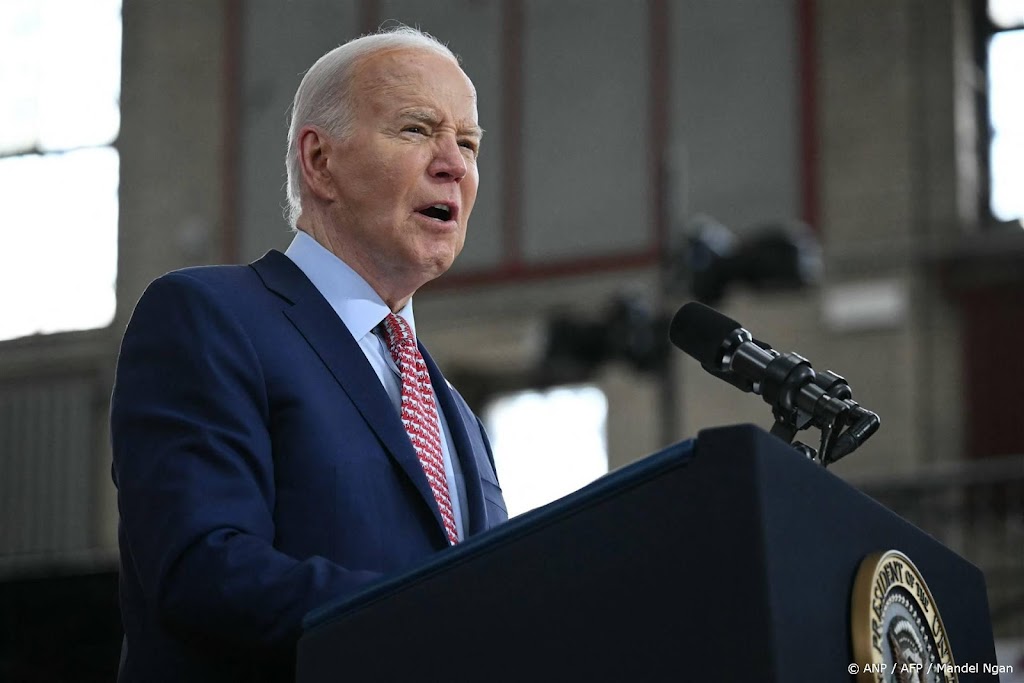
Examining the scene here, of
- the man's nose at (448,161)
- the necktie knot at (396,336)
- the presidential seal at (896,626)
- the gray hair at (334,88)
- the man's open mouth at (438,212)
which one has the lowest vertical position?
the presidential seal at (896,626)

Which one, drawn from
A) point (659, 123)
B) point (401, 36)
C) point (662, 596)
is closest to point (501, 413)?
point (659, 123)

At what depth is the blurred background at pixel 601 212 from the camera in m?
11.1

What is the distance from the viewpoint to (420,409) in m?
2.29

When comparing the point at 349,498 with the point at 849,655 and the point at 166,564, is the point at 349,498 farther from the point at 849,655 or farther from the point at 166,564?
Answer: the point at 849,655

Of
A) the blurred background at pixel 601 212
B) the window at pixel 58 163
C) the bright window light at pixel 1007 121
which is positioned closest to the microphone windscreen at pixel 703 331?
the blurred background at pixel 601 212

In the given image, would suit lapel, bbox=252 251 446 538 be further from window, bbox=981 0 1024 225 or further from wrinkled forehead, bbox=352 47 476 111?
window, bbox=981 0 1024 225

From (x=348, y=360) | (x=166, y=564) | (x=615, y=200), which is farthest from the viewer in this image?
(x=615, y=200)

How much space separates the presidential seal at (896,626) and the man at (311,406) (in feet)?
1.37

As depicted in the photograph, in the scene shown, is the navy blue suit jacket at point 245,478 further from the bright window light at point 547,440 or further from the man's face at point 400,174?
the bright window light at point 547,440

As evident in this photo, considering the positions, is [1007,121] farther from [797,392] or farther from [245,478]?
[245,478]

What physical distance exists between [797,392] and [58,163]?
12.3 metres

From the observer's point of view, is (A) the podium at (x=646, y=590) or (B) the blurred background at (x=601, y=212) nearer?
(A) the podium at (x=646, y=590)

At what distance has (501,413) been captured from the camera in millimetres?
12461

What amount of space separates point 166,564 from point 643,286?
10.2 m
